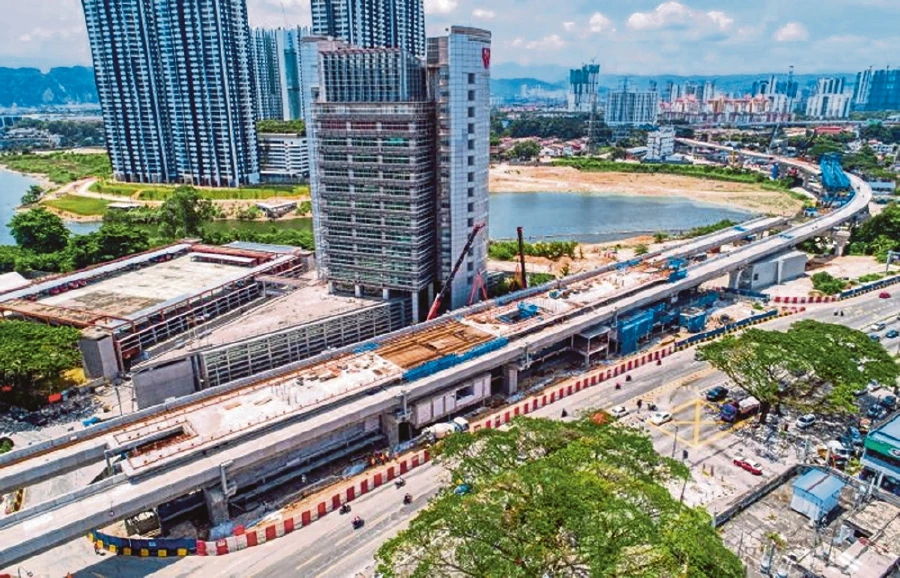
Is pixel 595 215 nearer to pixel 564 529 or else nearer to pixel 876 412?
pixel 876 412

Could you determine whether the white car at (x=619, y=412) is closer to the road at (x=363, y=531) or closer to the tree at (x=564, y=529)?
the road at (x=363, y=531)

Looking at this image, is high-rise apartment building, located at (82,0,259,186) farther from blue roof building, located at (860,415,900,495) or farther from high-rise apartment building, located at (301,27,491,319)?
blue roof building, located at (860,415,900,495)

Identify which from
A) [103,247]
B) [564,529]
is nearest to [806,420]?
[564,529]

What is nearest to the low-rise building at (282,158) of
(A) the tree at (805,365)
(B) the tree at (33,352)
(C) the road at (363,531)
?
(B) the tree at (33,352)

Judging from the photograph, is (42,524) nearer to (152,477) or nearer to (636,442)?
(152,477)

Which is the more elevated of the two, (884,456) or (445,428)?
(884,456)
